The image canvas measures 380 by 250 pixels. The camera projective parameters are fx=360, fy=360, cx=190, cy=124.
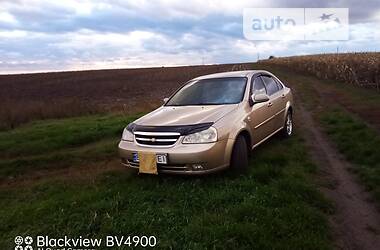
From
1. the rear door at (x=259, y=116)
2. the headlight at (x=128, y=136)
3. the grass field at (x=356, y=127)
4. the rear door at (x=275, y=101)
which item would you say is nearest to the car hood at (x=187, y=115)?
the headlight at (x=128, y=136)

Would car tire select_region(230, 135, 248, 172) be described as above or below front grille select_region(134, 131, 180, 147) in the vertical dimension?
below

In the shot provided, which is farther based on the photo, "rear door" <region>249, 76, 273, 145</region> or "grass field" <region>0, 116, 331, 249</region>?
"rear door" <region>249, 76, 273, 145</region>

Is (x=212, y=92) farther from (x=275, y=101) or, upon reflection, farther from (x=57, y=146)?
(x=57, y=146)

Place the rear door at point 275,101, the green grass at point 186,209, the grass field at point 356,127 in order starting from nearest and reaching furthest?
the green grass at point 186,209
the grass field at point 356,127
the rear door at point 275,101

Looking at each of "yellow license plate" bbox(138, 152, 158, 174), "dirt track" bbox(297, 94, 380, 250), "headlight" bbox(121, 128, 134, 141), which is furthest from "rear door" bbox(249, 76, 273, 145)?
"headlight" bbox(121, 128, 134, 141)

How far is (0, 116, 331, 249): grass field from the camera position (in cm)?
363

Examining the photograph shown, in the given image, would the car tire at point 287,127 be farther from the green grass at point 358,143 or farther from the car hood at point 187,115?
the car hood at point 187,115

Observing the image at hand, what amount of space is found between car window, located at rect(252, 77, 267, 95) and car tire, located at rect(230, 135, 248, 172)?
127 cm

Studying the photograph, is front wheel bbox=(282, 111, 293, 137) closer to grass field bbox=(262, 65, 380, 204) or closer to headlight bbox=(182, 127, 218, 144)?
grass field bbox=(262, 65, 380, 204)

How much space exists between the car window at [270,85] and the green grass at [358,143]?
1702 mm

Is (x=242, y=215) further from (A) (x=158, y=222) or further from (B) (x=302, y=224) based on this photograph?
(A) (x=158, y=222)

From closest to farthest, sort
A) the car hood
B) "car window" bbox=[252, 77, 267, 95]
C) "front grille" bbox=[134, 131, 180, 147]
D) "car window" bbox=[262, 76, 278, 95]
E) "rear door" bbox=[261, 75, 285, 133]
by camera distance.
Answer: "front grille" bbox=[134, 131, 180, 147], the car hood, "car window" bbox=[252, 77, 267, 95], "rear door" bbox=[261, 75, 285, 133], "car window" bbox=[262, 76, 278, 95]

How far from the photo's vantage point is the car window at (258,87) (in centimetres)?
642

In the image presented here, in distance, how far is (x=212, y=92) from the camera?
6379 mm
